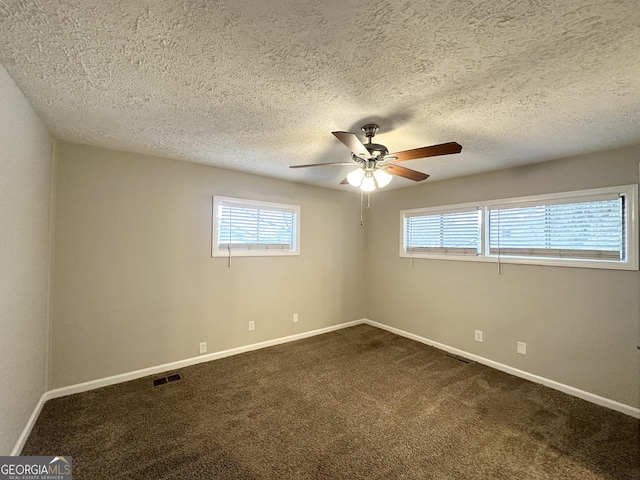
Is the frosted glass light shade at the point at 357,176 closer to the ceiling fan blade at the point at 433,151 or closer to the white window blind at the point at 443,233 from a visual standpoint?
the ceiling fan blade at the point at 433,151

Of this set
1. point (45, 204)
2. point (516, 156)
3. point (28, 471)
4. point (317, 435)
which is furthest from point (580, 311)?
point (45, 204)

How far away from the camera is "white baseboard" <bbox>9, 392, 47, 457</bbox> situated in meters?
1.74

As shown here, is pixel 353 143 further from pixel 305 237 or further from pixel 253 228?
pixel 305 237

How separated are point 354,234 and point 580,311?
2.96 meters

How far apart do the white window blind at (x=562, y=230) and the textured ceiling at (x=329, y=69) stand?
0.60 metres

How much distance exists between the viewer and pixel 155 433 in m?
1.99

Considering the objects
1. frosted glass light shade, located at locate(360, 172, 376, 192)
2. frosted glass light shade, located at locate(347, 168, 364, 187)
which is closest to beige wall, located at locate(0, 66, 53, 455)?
frosted glass light shade, located at locate(347, 168, 364, 187)

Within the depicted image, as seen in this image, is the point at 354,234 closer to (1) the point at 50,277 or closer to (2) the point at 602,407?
(2) the point at 602,407

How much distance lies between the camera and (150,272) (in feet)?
9.46

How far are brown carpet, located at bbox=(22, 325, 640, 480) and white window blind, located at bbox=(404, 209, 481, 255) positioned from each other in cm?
152

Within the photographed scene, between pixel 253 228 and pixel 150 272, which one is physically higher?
pixel 253 228

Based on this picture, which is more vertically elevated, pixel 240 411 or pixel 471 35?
pixel 471 35

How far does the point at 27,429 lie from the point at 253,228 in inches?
101

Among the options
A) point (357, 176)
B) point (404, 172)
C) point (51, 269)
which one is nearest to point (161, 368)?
point (51, 269)
